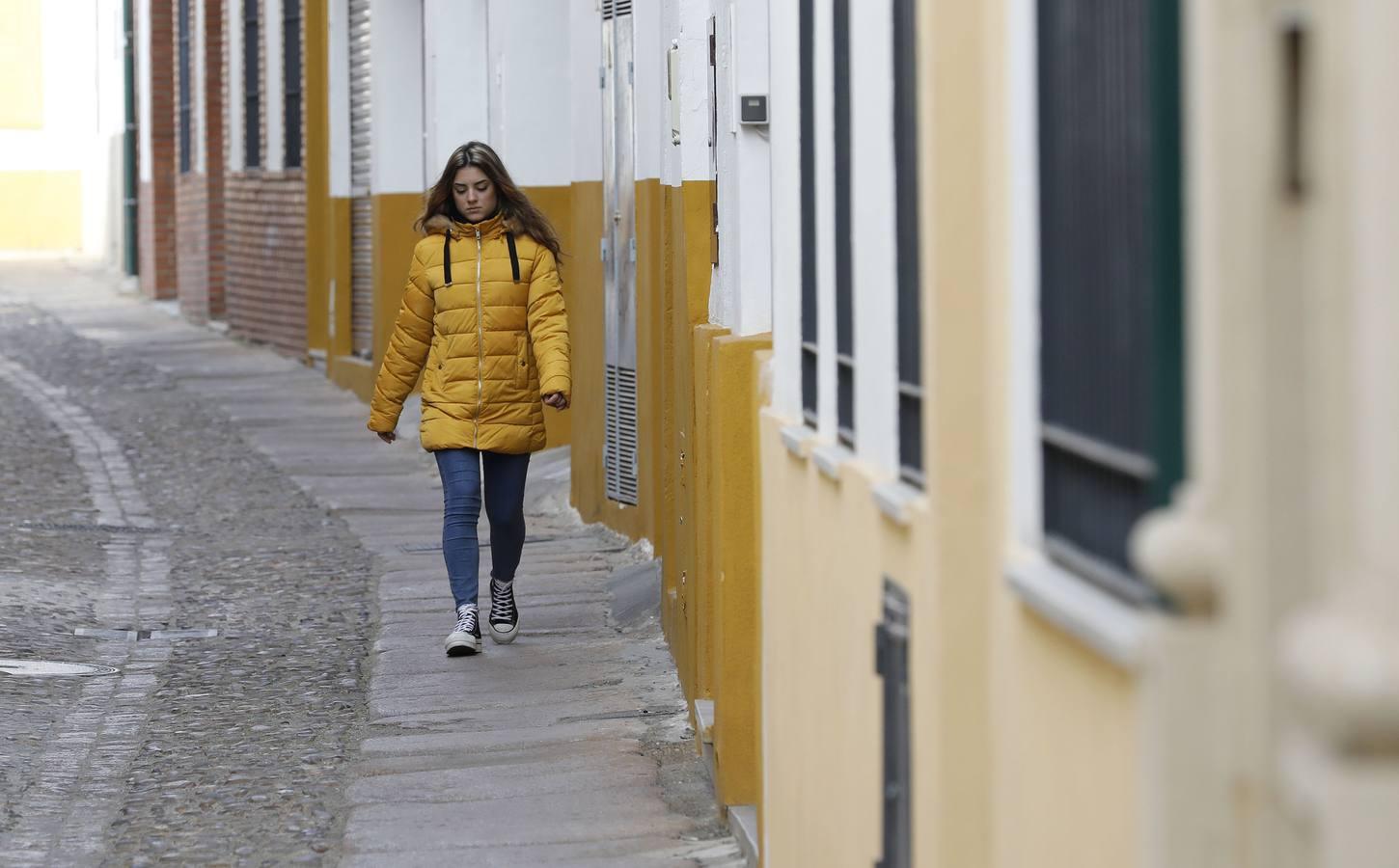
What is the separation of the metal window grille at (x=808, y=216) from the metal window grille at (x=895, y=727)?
1.09 meters

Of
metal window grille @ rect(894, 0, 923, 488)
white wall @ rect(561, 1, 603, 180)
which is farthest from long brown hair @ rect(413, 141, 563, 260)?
metal window grille @ rect(894, 0, 923, 488)

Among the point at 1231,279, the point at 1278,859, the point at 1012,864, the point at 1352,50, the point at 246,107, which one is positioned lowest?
the point at 1012,864

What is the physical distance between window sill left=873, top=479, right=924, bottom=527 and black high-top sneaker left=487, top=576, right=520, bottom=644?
535cm

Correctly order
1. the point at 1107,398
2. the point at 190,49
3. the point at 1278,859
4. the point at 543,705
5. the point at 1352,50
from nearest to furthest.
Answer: the point at 1352,50, the point at 1278,859, the point at 1107,398, the point at 543,705, the point at 190,49

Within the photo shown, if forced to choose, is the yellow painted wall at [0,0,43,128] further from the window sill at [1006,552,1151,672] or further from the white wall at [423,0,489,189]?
the window sill at [1006,552,1151,672]

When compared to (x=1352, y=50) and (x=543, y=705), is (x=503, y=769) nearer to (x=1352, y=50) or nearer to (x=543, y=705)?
(x=543, y=705)

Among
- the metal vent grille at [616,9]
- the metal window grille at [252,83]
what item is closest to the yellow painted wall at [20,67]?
the metal window grille at [252,83]

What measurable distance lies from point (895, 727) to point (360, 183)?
17.8m

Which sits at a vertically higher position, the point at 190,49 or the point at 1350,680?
the point at 190,49

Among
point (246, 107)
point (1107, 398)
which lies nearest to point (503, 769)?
point (1107, 398)

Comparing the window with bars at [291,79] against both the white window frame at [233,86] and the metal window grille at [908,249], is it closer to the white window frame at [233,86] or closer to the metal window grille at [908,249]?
the white window frame at [233,86]

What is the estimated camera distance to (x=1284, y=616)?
1676 millimetres

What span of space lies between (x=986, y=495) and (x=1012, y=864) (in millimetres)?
481

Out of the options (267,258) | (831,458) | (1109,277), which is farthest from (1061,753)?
(267,258)
